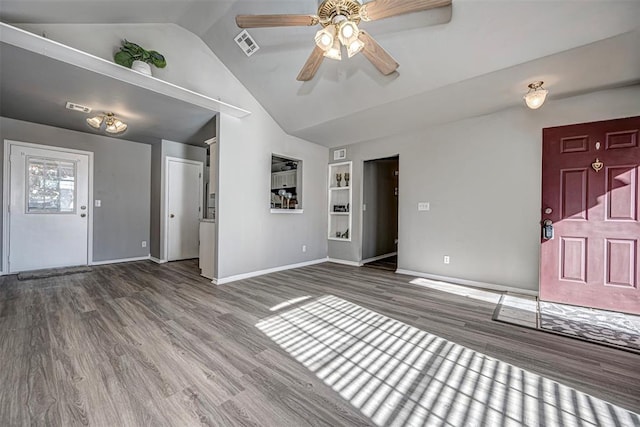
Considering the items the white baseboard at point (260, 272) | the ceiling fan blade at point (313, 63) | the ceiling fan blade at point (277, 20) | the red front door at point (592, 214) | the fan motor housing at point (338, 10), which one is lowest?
the white baseboard at point (260, 272)

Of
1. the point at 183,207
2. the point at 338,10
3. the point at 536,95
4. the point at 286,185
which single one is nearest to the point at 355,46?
the point at 338,10

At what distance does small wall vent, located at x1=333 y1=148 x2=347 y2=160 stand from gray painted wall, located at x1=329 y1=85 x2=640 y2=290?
90cm

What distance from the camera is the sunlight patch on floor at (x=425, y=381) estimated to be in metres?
1.33

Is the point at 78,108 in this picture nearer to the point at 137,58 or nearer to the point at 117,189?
the point at 137,58

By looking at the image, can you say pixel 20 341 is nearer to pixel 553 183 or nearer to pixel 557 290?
pixel 557 290

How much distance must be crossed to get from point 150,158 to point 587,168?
717 cm

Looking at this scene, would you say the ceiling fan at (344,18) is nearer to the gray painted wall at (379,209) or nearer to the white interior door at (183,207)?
the gray painted wall at (379,209)

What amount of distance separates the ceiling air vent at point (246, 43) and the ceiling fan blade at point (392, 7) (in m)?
1.74

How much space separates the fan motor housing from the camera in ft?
6.30

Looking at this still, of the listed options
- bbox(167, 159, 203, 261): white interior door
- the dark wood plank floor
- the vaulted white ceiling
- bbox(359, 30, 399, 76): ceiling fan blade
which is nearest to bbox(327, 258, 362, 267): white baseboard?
the dark wood plank floor

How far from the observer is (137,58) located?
2758 millimetres

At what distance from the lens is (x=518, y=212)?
3344mm

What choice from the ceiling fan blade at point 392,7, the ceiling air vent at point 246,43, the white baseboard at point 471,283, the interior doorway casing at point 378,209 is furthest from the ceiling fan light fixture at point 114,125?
the white baseboard at point 471,283

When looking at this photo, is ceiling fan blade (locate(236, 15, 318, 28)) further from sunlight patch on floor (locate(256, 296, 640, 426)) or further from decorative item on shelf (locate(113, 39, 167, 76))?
sunlight patch on floor (locate(256, 296, 640, 426))
